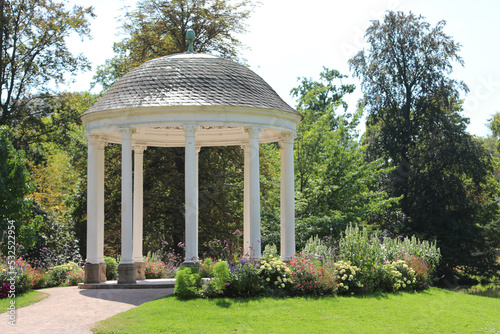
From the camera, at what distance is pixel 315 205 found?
36375mm

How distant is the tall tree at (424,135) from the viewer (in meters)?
49.8

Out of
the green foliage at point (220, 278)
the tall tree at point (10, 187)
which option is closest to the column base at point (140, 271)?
the tall tree at point (10, 187)

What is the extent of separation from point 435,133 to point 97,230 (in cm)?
3461

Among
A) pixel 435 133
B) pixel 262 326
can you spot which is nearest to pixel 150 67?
pixel 262 326

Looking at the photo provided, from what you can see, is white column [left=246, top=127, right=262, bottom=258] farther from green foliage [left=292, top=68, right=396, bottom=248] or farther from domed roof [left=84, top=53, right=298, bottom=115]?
green foliage [left=292, top=68, right=396, bottom=248]

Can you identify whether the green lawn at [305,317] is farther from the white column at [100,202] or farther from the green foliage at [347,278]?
the white column at [100,202]

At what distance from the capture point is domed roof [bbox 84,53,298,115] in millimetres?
23000

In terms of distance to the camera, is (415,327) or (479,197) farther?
(479,197)

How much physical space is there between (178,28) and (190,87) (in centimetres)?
2088

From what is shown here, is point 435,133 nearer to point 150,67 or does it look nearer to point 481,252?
point 481,252

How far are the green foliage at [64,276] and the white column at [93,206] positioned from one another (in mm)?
1992

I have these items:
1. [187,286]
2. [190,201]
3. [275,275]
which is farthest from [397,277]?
[190,201]

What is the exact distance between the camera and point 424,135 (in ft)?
171

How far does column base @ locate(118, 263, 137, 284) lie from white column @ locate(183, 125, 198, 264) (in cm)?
263
